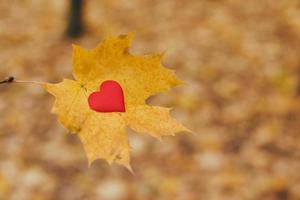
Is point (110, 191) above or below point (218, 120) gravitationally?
below

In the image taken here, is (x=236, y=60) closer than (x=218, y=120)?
No

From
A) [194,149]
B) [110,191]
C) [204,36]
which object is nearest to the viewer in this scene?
[110,191]

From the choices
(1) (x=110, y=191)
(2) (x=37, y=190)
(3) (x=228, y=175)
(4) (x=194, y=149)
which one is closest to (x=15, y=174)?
(2) (x=37, y=190)

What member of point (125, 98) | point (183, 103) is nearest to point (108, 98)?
point (125, 98)

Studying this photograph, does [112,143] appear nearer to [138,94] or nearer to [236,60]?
[138,94]

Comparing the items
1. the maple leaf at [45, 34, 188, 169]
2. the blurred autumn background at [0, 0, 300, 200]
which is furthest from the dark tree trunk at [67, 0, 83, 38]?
the maple leaf at [45, 34, 188, 169]

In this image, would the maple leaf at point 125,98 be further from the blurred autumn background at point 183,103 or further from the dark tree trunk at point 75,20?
the dark tree trunk at point 75,20

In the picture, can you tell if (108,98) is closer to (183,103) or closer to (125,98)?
(125,98)
